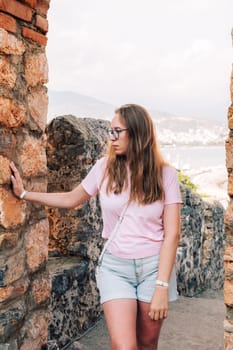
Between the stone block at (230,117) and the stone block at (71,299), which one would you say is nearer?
the stone block at (230,117)

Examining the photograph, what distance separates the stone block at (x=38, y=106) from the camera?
3.21 meters

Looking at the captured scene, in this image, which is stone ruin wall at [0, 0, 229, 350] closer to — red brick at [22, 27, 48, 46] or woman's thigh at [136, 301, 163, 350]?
red brick at [22, 27, 48, 46]

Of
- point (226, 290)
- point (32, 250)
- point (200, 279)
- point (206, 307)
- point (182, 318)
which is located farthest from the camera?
point (200, 279)

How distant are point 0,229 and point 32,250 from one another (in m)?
0.36

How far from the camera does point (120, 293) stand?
2666mm

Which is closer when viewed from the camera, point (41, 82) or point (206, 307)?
point (41, 82)

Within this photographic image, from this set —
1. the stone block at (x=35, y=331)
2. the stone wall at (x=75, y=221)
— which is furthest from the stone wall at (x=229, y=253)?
the stone wall at (x=75, y=221)

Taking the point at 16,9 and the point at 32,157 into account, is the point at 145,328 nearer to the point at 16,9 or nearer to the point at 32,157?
the point at 32,157

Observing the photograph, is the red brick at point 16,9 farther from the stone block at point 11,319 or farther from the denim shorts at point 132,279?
the stone block at point 11,319

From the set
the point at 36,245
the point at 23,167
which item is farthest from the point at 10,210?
the point at 36,245

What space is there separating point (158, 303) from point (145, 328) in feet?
0.57

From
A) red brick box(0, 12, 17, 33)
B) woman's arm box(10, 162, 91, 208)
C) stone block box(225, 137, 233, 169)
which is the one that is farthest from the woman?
red brick box(0, 12, 17, 33)

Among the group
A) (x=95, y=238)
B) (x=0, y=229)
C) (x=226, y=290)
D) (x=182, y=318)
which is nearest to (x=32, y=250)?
(x=0, y=229)

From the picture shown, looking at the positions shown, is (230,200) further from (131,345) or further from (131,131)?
(131,345)
